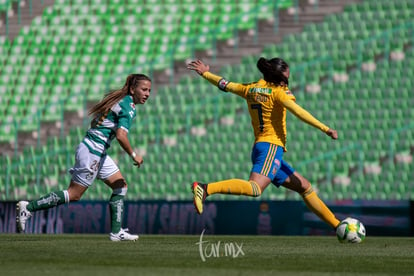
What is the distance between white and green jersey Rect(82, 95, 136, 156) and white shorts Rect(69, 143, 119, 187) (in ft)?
0.20

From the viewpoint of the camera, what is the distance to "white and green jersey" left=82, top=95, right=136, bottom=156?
28.3 ft

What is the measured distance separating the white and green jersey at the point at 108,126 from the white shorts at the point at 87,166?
60 millimetres

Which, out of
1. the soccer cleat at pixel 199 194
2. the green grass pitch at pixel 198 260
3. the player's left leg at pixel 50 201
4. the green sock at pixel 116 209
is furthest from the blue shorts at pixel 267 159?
the player's left leg at pixel 50 201

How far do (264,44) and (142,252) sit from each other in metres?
10.8

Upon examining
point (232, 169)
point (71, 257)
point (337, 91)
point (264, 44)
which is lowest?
point (71, 257)

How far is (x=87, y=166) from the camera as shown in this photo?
28.4ft

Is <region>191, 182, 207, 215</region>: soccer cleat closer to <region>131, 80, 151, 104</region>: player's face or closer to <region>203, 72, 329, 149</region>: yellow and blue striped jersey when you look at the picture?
<region>203, 72, 329, 149</region>: yellow and blue striped jersey

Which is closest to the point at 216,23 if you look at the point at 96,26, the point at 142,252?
the point at 96,26

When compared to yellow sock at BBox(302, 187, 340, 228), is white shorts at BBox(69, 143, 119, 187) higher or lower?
higher

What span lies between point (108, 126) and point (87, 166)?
1.51 ft

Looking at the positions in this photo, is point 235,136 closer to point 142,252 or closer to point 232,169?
point 232,169

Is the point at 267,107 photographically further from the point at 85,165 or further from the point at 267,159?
the point at 85,165

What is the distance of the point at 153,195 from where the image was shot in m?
16.1

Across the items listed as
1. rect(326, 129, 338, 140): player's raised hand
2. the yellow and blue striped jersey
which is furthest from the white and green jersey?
rect(326, 129, 338, 140): player's raised hand
